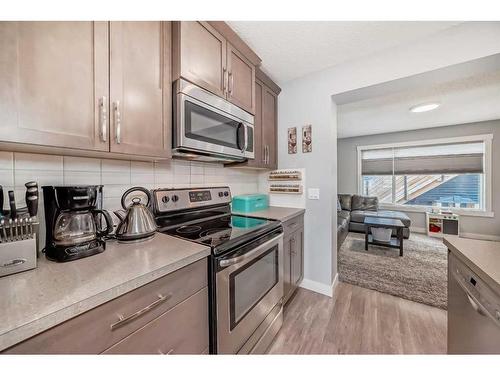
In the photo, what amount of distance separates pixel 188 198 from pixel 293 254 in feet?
3.79

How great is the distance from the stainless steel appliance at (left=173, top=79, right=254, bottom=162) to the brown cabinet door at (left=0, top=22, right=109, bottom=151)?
0.36 metres

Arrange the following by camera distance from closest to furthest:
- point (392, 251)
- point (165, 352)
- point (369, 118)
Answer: point (165, 352), point (392, 251), point (369, 118)

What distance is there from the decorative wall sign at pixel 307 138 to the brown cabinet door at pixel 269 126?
13.2 inches

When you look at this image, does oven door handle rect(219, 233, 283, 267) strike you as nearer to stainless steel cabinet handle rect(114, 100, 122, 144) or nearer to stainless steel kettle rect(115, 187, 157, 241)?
stainless steel kettle rect(115, 187, 157, 241)

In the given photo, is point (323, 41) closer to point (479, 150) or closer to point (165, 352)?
point (165, 352)

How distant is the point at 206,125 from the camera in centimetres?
130

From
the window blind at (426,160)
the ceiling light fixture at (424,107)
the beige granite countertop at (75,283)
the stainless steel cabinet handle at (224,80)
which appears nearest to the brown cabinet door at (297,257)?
the beige granite countertop at (75,283)

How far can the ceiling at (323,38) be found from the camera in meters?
1.42

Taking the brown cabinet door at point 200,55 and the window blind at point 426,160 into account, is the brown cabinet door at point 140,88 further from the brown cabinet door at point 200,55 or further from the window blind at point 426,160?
the window blind at point 426,160

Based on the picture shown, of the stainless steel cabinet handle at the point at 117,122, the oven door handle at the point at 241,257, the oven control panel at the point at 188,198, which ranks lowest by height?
the oven door handle at the point at 241,257

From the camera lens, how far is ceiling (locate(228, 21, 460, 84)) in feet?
4.67

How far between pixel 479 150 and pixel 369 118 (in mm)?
2566
